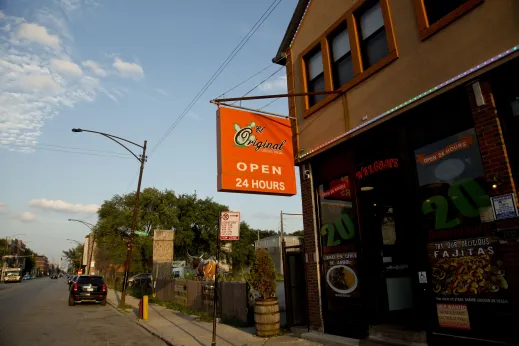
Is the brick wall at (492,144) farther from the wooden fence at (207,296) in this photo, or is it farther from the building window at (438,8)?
the wooden fence at (207,296)

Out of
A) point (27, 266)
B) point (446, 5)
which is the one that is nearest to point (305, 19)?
point (446, 5)

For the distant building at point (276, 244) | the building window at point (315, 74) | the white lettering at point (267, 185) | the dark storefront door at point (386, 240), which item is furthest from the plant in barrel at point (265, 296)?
the distant building at point (276, 244)

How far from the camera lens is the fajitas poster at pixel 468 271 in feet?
17.2

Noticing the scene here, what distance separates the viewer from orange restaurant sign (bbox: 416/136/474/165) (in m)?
5.87

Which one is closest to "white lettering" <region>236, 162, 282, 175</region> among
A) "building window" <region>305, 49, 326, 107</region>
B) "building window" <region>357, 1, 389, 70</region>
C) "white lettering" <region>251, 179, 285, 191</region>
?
"white lettering" <region>251, 179, 285, 191</region>

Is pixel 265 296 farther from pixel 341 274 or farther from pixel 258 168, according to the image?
pixel 258 168

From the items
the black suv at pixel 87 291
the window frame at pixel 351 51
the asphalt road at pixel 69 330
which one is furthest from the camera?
the black suv at pixel 87 291

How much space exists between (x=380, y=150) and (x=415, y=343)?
12.7 feet

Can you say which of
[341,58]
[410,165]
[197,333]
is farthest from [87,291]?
[410,165]

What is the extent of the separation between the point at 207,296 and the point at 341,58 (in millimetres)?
10682

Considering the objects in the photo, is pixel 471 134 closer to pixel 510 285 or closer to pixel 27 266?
pixel 510 285

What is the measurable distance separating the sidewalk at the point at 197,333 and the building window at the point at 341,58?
660 cm

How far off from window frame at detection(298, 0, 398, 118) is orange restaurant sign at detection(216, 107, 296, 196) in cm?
133

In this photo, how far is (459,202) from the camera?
19.3 feet
